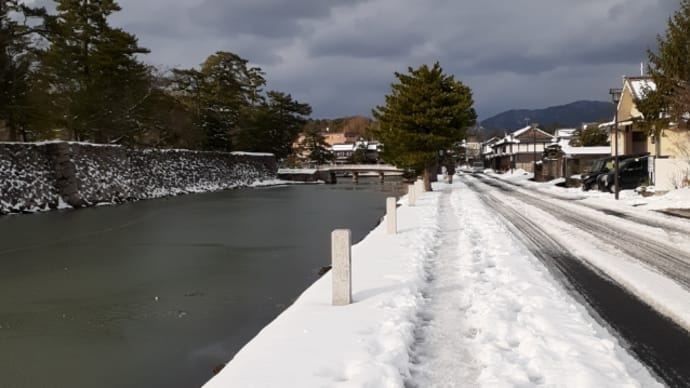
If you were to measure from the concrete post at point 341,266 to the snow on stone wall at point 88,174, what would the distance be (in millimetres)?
26003

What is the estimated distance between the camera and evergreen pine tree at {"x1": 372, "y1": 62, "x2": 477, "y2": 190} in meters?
28.8

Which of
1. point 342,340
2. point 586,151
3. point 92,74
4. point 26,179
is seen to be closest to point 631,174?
point 586,151

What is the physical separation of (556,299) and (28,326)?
7229 mm

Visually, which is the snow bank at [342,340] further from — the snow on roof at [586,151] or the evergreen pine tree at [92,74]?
the snow on roof at [586,151]

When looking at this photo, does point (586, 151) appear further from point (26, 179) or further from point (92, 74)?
point (26, 179)

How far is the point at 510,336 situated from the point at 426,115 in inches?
974

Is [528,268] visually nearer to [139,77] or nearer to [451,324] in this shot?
[451,324]

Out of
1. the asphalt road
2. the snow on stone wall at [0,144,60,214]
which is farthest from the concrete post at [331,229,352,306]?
the snow on stone wall at [0,144,60,214]

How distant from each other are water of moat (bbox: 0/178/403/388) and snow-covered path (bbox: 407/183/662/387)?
103 inches

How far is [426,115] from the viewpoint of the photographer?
28.9 meters

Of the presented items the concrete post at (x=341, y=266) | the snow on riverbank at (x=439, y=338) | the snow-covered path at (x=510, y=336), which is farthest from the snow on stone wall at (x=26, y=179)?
the snow-covered path at (x=510, y=336)

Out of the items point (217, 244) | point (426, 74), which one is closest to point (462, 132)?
point (426, 74)

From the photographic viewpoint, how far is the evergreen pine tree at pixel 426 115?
28828mm

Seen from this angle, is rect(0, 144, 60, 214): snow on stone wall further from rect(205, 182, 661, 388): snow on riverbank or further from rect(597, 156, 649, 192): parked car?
rect(597, 156, 649, 192): parked car
